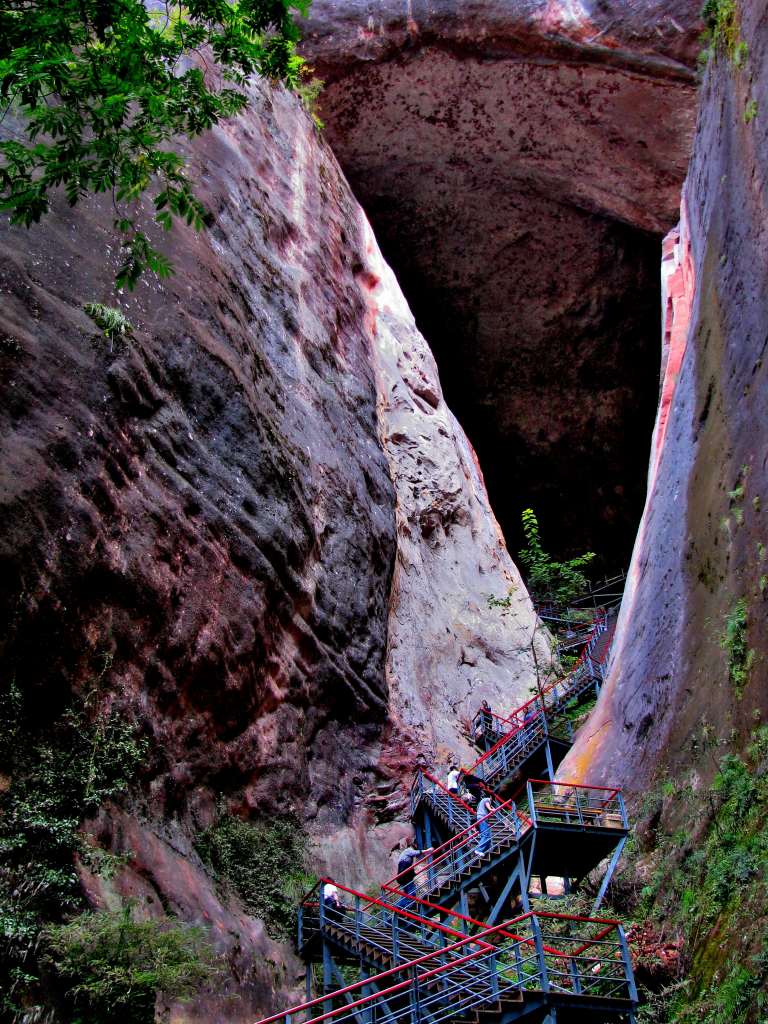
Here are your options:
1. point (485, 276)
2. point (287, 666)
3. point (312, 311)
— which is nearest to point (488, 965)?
point (287, 666)

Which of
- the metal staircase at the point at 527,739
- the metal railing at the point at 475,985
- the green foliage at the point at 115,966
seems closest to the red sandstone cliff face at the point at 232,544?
the metal staircase at the point at 527,739

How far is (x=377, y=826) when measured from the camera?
14.0 metres

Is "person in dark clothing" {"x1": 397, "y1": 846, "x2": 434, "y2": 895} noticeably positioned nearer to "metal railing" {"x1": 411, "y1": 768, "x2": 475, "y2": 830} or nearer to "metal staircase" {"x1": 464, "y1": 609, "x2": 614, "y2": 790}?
"metal railing" {"x1": 411, "y1": 768, "x2": 475, "y2": 830}

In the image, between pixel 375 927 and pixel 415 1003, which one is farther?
pixel 375 927

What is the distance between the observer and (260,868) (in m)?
10.8

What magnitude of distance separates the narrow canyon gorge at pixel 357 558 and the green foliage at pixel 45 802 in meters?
0.04

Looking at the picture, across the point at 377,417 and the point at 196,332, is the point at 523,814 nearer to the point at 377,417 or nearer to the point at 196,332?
the point at 196,332

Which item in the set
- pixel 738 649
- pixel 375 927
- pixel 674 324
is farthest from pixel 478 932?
pixel 674 324

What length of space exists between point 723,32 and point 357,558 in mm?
12339

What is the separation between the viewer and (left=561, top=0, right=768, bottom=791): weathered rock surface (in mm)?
11766

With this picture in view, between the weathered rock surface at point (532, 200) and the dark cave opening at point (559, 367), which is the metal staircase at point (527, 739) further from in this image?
the weathered rock surface at point (532, 200)

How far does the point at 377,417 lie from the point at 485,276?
12.2 metres

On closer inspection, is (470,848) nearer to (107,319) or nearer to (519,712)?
(107,319)

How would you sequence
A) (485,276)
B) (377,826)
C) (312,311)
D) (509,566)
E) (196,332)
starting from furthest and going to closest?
(485,276)
(509,566)
(312,311)
(377,826)
(196,332)
